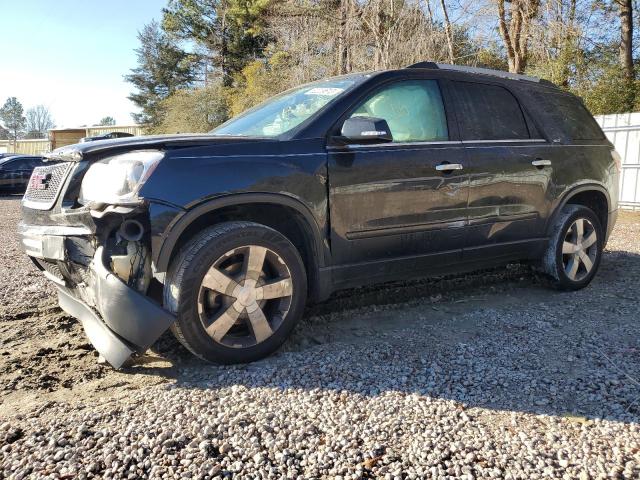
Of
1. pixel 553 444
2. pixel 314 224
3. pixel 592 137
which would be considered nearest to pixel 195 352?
pixel 314 224

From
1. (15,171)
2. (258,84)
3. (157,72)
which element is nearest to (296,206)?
(15,171)

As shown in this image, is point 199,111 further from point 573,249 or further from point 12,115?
point 12,115

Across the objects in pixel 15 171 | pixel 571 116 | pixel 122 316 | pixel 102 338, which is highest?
pixel 571 116

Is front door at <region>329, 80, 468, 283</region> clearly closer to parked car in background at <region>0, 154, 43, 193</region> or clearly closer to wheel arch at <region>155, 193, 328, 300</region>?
wheel arch at <region>155, 193, 328, 300</region>

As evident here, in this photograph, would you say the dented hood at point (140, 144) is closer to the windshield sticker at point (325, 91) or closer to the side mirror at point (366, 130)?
the side mirror at point (366, 130)

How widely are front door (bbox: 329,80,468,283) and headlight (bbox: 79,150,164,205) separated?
1.19 metres

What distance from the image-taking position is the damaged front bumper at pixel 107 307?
2.88 meters

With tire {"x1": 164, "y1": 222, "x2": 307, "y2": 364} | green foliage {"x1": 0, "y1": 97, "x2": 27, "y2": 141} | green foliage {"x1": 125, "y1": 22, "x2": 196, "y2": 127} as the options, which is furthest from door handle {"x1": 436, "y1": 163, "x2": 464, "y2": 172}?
green foliage {"x1": 0, "y1": 97, "x2": 27, "y2": 141}

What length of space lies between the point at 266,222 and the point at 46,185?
4.93 feet

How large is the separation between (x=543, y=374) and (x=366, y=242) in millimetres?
1400

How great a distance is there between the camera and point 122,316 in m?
2.89

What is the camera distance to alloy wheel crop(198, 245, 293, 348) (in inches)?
124

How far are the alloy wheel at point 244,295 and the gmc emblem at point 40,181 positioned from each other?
1.40m

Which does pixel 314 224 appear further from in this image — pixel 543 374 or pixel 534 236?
pixel 534 236
